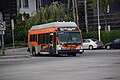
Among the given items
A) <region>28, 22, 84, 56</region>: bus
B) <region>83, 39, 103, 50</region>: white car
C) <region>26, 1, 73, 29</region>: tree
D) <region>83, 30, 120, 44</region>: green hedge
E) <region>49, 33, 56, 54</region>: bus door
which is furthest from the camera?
<region>26, 1, 73, 29</region>: tree

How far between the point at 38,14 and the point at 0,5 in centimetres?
5303

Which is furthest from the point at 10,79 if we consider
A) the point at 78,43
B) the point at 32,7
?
the point at 32,7

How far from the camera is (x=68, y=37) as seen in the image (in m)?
28.3

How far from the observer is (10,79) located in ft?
37.0

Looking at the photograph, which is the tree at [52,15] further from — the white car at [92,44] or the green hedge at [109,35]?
the white car at [92,44]

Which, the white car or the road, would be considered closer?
the road

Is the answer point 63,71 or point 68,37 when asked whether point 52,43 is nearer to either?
point 68,37

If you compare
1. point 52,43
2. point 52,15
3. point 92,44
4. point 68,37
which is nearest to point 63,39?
point 68,37

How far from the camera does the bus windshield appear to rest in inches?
1109

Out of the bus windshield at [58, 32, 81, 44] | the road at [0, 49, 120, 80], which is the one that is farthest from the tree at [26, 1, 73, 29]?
the road at [0, 49, 120, 80]

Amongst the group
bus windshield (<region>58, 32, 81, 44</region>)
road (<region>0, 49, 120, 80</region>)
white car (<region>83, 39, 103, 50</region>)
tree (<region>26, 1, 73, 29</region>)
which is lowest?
road (<region>0, 49, 120, 80</region>)

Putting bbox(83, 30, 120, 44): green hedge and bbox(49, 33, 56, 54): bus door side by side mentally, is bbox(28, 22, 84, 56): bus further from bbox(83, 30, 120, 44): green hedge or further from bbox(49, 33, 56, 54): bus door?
bbox(83, 30, 120, 44): green hedge

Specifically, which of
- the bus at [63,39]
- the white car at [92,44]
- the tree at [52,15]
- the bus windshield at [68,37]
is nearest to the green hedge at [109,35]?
the white car at [92,44]

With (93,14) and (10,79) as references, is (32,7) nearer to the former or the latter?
(93,14)
